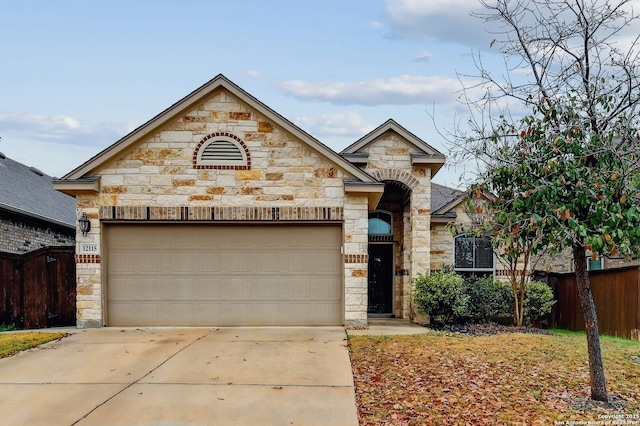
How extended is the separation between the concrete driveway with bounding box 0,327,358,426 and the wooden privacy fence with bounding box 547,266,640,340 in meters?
6.55

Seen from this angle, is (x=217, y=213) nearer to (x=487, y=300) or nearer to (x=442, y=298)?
(x=442, y=298)

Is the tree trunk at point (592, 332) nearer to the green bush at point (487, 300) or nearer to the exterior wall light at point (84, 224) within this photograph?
the green bush at point (487, 300)

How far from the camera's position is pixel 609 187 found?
5.84 meters

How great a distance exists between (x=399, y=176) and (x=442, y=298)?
3259 mm

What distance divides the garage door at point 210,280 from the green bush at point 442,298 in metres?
2.03

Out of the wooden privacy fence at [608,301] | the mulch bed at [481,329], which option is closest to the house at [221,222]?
the mulch bed at [481,329]

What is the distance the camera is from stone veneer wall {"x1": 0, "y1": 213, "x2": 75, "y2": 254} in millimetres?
14695

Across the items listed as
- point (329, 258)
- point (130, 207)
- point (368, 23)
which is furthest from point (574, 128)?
point (130, 207)

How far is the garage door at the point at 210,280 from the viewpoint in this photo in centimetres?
1219

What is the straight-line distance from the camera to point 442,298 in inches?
488

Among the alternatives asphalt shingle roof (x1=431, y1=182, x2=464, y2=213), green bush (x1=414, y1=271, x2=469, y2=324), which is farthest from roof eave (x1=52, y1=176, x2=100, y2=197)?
asphalt shingle roof (x1=431, y1=182, x2=464, y2=213)

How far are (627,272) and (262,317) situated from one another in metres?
8.23

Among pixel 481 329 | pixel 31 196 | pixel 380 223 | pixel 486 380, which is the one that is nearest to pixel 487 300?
pixel 481 329

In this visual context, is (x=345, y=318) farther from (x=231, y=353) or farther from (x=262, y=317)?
(x=231, y=353)
